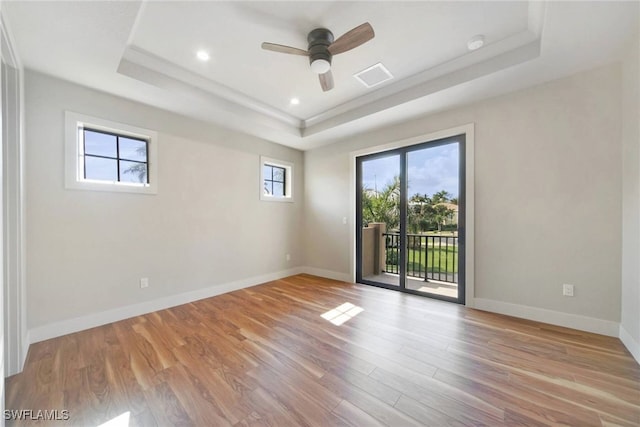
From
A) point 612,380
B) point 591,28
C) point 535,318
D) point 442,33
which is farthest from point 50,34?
point 535,318

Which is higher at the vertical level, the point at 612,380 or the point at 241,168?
the point at 241,168

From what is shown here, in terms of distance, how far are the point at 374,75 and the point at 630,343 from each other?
11.7ft

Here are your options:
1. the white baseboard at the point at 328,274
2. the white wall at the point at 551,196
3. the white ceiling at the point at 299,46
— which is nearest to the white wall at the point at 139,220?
the white ceiling at the point at 299,46

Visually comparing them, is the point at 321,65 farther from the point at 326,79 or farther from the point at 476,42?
the point at 476,42

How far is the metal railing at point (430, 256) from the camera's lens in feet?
12.9

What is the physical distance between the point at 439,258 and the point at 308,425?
3.49m

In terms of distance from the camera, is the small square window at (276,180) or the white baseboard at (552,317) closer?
the white baseboard at (552,317)

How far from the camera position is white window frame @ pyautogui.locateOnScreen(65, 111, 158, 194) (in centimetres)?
266

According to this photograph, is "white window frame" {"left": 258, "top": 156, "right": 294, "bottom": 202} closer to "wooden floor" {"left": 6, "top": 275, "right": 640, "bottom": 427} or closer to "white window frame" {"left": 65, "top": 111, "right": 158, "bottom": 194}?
"white window frame" {"left": 65, "top": 111, "right": 158, "bottom": 194}

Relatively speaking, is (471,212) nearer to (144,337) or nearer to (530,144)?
(530,144)

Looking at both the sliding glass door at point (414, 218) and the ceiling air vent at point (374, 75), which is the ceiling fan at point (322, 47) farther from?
the sliding glass door at point (414, 218)

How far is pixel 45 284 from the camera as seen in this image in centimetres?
252

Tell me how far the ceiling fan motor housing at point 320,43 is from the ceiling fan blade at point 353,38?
0.22 ft

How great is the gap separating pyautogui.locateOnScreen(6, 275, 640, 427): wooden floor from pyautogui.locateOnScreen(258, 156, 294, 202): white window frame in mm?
2314
